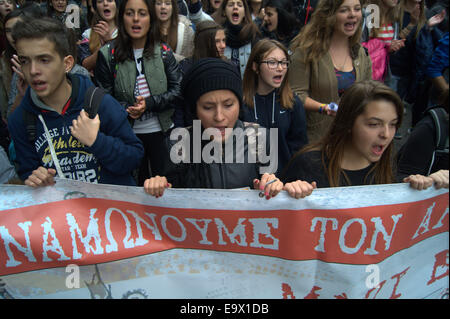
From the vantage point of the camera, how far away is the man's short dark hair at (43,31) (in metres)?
2.28

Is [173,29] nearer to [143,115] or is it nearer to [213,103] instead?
[143,115]

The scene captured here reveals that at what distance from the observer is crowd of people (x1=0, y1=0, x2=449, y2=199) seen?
7.48 ft

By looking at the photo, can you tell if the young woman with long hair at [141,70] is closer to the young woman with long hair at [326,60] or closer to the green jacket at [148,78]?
the green jacket at [148,78]

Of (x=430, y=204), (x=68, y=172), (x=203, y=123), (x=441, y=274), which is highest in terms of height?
(x=203, y=123)

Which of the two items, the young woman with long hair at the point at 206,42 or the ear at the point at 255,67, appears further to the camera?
the young woman with long hair at the point at 206,42

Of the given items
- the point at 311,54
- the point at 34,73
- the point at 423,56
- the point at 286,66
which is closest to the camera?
the point at 34,73

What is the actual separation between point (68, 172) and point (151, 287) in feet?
2.65

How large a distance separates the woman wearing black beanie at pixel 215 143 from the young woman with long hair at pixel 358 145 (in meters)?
0.27

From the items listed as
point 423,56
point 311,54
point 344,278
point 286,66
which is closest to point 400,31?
point 423,56

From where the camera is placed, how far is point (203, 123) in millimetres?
2377

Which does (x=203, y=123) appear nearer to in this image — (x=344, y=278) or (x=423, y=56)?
(x=344, y=278)

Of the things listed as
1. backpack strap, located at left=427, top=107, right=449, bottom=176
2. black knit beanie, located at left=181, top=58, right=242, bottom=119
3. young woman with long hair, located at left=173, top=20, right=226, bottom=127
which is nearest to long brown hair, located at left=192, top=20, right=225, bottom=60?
young woman with long hair, located at left=173, top=20, right=226, bottom=127

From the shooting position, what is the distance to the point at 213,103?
7.67ft

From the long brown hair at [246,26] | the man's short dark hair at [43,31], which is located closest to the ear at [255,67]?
the man's short dark hair at [43,31]
